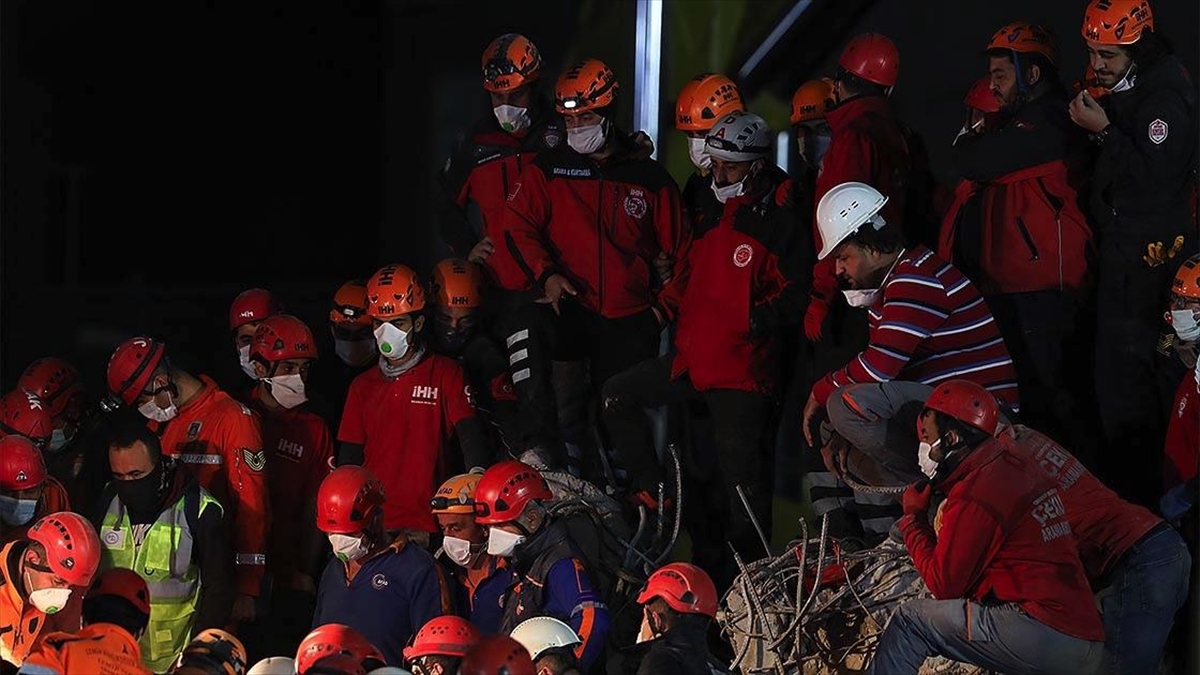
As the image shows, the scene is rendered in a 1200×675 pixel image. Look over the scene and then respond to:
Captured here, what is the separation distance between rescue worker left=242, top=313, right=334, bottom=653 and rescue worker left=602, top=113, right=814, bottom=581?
1477mm

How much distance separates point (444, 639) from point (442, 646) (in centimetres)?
3

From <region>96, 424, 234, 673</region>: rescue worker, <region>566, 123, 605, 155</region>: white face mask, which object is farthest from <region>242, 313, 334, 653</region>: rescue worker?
<region>566, 123, 605, 155</region>: white face mask

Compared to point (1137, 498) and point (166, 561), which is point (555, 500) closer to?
point (166, 561)

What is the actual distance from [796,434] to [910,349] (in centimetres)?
312

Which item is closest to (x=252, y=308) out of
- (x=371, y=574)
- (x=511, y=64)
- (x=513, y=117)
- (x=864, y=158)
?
(x=513, y=117)

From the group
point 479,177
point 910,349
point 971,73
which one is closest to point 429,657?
point 910,349

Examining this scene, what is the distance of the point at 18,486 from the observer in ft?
29.2

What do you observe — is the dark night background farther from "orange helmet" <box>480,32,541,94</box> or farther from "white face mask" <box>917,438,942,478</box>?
"white face mask" <box>917,438,942,478</box>

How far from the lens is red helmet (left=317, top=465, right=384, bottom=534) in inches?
344

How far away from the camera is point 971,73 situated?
38.0ft

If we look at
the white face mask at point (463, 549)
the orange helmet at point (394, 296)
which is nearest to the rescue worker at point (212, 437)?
the orange helmet at point (394, 296)

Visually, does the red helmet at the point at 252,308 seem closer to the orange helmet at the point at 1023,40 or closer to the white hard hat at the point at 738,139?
the white hard hat at the point at 738,139

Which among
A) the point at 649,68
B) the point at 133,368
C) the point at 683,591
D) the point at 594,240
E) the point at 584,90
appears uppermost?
the point at 649,68

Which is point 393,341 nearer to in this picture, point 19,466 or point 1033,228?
point 19,466
